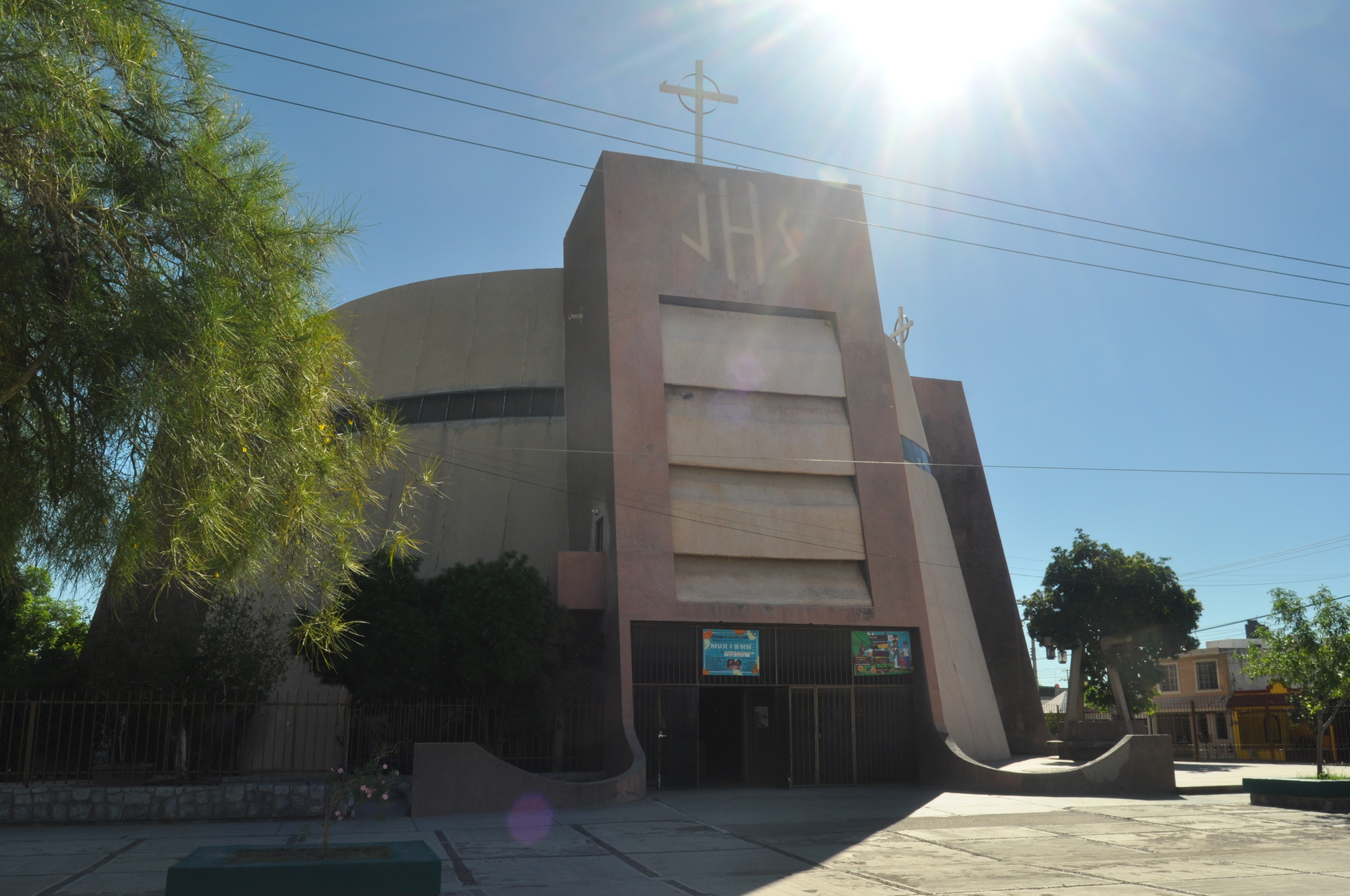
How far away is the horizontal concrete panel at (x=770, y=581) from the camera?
20.7 meters

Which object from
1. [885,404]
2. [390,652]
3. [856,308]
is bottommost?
[390,652]

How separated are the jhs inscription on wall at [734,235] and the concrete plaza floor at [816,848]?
1274 centimetres

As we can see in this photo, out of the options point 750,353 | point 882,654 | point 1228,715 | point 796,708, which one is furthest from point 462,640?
point 1228,715

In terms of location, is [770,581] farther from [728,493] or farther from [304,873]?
[304,873]

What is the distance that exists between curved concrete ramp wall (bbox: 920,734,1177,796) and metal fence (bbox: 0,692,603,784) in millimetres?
8136

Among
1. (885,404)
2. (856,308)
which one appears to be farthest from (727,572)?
(856,308)

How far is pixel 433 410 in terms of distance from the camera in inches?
→ 1136

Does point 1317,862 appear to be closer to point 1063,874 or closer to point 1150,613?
point 1063,874

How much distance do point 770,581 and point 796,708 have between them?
279 cm

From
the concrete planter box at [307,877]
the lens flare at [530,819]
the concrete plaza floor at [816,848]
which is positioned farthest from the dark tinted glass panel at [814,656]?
the concrete planter box at [307,877]

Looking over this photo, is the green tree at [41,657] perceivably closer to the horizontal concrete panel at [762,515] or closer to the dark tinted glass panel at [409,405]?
the dark tinted glass panel at [409,405]

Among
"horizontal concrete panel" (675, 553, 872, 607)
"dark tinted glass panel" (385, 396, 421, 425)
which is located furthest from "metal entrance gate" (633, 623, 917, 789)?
"dark tinted glass panel" (385, 396, 421, 425)

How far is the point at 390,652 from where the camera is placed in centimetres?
1800

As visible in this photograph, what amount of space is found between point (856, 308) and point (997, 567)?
12496 millimetres
